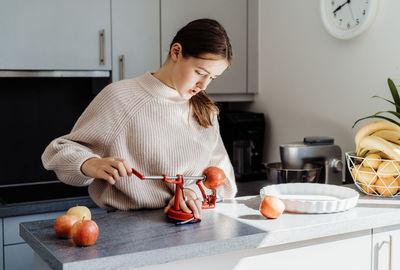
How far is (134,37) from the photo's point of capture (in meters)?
2.62

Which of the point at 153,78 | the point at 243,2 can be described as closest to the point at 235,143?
the point at 243,2

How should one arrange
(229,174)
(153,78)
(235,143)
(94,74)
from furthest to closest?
(235,143) < (94,74) < (229,174) < (153,78)

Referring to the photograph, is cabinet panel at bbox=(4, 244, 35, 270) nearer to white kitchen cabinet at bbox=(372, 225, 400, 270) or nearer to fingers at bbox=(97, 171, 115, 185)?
fingers at bbox=(97, 171, 115, 185)

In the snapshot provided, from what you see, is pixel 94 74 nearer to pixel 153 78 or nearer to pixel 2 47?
pixel 2 47

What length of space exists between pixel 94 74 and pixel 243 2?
96cm

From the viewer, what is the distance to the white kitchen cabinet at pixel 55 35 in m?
2.38

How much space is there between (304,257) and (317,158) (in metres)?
0.82

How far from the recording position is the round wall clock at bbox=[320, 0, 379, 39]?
7.06ft

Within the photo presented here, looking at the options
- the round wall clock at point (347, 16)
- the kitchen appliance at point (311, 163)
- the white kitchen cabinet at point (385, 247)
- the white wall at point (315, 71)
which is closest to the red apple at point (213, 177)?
the white kitchen cabinet at point (385, 247)

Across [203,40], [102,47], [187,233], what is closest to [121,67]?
[102,47]

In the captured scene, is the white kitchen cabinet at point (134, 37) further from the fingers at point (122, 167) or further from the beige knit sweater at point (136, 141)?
the fingers at point (122, 167)

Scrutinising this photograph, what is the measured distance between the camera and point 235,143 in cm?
284

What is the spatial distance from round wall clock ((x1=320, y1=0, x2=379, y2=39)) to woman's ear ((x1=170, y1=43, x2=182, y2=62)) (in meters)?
1.00

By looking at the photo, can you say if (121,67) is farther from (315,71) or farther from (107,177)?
(107,177)
